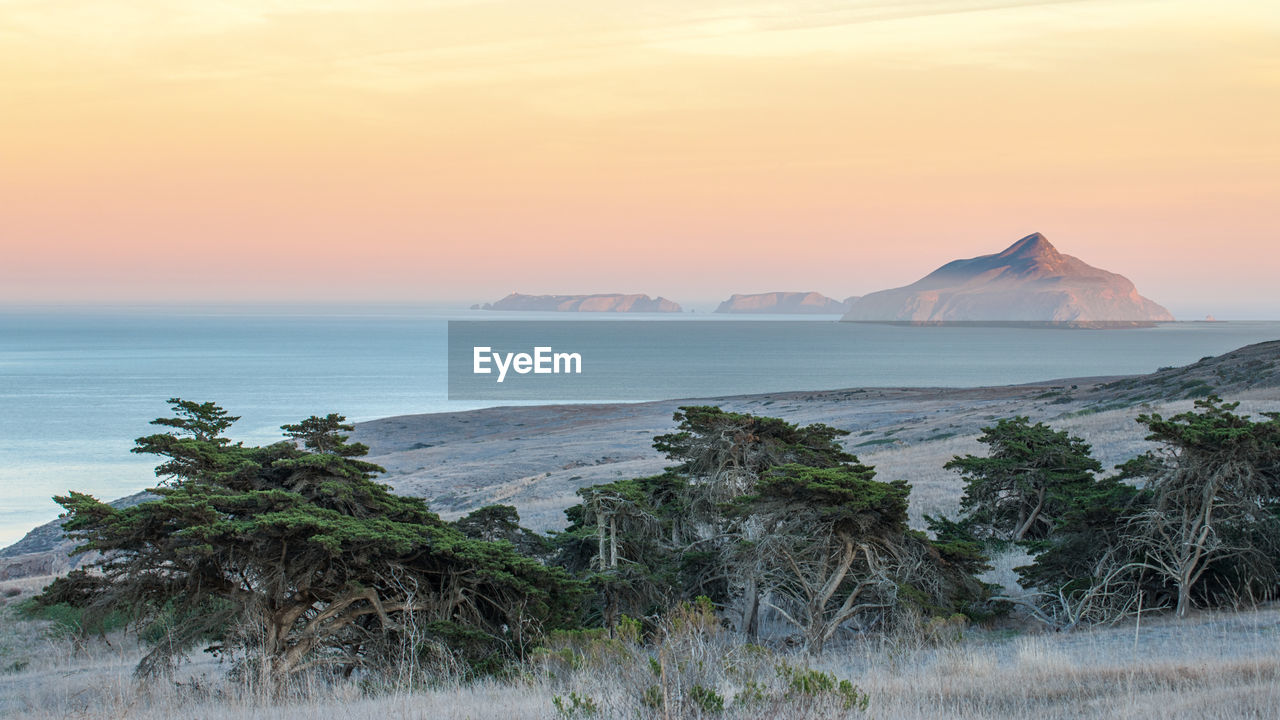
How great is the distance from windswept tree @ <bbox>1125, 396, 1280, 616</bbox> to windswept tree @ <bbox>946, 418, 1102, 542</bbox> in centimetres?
583

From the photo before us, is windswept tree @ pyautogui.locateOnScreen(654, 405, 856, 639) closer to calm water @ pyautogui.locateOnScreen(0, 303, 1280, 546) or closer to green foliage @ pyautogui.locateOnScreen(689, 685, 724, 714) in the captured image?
green foliage @ pyautogui.locateOnScreen(689, 685, 724, 714)

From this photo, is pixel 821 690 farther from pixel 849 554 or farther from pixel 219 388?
pixel 219 388

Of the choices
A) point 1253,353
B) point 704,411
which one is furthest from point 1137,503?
point 1253,353

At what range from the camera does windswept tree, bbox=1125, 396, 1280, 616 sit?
10.3 meters

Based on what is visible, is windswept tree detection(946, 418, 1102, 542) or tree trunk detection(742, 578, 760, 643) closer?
tree trunk detection(742, 578, 760, 643)

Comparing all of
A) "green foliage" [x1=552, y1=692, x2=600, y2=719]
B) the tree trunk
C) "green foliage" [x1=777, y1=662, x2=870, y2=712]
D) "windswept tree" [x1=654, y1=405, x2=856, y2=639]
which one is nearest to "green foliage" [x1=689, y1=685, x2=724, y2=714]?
"green foliage" [x1=777, y1=662, x2=870, y2=712]

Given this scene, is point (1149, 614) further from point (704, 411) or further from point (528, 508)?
point (528, 508)

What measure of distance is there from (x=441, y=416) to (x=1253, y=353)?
196 feet
